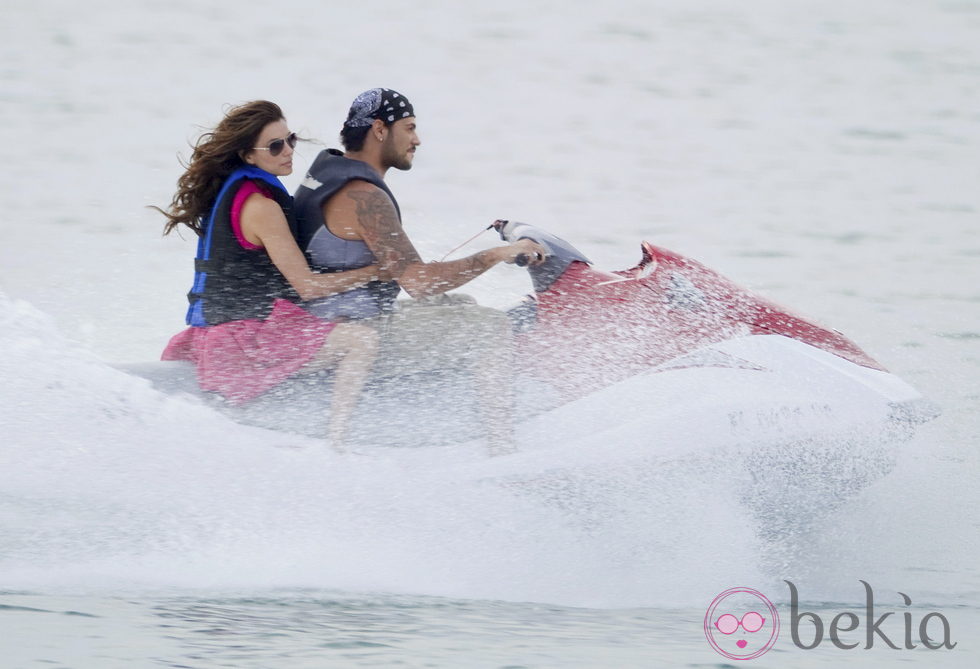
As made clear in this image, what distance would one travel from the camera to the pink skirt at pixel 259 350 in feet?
14.0

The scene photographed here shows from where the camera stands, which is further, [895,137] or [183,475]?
[895,137]

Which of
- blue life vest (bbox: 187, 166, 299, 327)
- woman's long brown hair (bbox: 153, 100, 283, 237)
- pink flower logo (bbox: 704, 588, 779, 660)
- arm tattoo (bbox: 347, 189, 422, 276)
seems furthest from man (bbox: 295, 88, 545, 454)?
pink flower logo (bbox: 704, 588, 779, 660)

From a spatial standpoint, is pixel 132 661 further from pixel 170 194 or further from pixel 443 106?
pixel 443 106

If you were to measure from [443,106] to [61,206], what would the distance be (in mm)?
4735

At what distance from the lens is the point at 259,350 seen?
4.28 meters

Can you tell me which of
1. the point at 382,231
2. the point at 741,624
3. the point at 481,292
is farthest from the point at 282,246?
the point at 481,292

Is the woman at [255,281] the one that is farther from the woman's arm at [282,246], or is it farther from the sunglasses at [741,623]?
the sunglasses at [741,623]

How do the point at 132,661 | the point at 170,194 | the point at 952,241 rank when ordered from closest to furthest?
the point at 132,661
the point at 952,241
the point at 170,194

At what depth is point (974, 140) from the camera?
41.5 ft

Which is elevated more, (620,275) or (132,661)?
(620,275)

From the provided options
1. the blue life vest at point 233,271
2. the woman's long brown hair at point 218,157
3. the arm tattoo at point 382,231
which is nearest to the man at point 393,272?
the arm tattoo at point 382,231

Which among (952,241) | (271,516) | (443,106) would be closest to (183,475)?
(271,516)

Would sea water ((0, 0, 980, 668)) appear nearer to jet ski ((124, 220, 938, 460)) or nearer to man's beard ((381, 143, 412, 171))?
jet ski ((124, 220, 938, 460))

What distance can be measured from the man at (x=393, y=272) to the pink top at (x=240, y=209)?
15 centimetres
